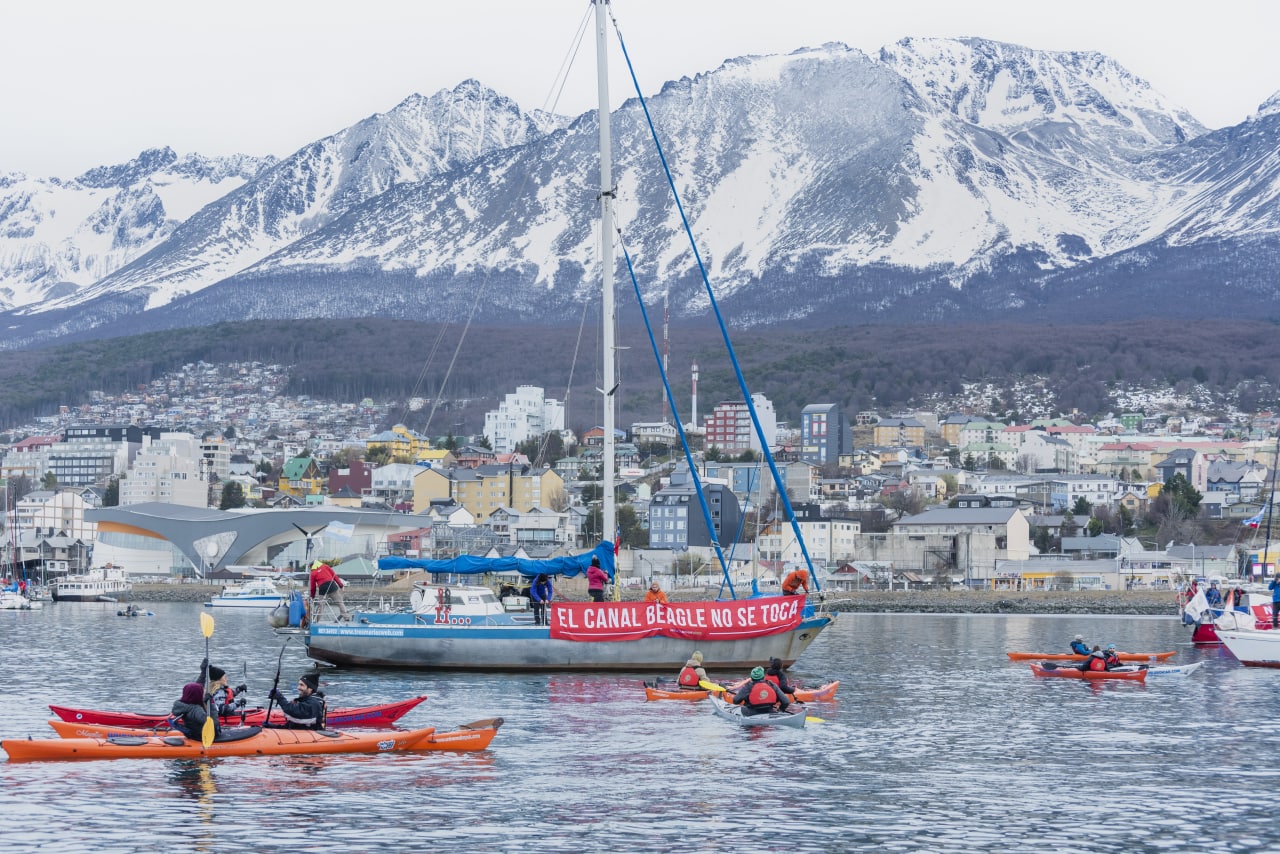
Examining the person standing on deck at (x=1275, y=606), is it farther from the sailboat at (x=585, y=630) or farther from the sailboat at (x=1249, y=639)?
the sailboat at (x=585, y=630)

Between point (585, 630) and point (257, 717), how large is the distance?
18163 millimetres

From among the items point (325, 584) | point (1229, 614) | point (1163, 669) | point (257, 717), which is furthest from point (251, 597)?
point (257, 717)

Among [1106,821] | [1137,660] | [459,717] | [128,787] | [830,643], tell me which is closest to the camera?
[1106,821]

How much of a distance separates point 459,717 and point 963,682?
21423 millimetres

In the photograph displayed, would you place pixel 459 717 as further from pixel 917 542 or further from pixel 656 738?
pixel 917 542

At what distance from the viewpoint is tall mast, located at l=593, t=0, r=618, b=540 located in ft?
184

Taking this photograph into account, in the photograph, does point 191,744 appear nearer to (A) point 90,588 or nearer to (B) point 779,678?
(B) point 779,678

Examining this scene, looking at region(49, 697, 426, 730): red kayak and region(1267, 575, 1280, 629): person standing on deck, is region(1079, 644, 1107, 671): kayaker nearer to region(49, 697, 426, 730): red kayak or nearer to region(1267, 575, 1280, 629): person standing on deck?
region(1267, 575, 1280, 629): person standing on deck

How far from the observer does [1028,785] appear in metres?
35.8

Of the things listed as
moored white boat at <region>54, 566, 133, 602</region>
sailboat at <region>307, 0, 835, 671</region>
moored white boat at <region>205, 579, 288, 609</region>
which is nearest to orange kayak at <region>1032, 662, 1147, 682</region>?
sailboat at <region>307, 0, 835, 671</region>

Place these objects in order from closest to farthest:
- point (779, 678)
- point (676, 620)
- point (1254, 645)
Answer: point (779, 678) < point (676, 620) < point (1254, 645)

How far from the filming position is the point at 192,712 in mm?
36031

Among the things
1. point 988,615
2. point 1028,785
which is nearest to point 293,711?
point 1028,785

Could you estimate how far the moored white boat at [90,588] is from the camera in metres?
151
